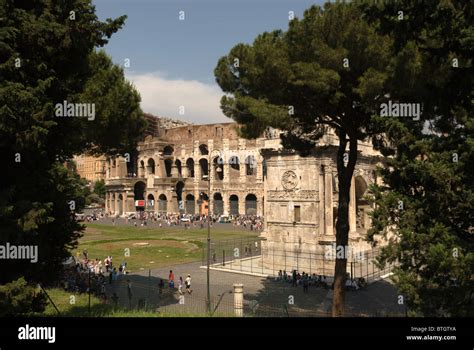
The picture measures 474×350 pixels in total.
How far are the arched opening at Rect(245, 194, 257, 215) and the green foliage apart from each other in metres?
45.7

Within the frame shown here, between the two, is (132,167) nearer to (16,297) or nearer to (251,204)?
(251,204)

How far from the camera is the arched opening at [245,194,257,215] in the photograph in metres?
56.0

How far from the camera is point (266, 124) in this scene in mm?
13773

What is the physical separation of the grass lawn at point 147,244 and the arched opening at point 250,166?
12477 mm

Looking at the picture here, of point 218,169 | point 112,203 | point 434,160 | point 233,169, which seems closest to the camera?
point 434,160

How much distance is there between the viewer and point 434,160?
408 inches

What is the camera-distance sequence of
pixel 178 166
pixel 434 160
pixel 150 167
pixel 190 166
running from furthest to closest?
1. pixel 150 167
2. pixel 178 166
3. pixel 190 166
4. pixel 434 160

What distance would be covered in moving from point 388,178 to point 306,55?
4.59m

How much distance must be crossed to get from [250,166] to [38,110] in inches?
1852

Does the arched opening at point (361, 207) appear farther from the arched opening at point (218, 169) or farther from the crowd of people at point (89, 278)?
the arched opening at point (218, 169)

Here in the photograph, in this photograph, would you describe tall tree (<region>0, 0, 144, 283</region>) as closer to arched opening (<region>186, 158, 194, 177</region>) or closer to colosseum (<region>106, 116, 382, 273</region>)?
colosseum (<region>106, 116, 382, 273</region>)

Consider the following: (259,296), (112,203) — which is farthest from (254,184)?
(259,296)

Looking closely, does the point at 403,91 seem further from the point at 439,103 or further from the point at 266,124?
the point at 266,124

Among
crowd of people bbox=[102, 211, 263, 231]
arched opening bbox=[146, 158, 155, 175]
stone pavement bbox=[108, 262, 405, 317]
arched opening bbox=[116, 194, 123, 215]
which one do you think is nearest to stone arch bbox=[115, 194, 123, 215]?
arched opening bbox=[116, 194, 123, 215]
